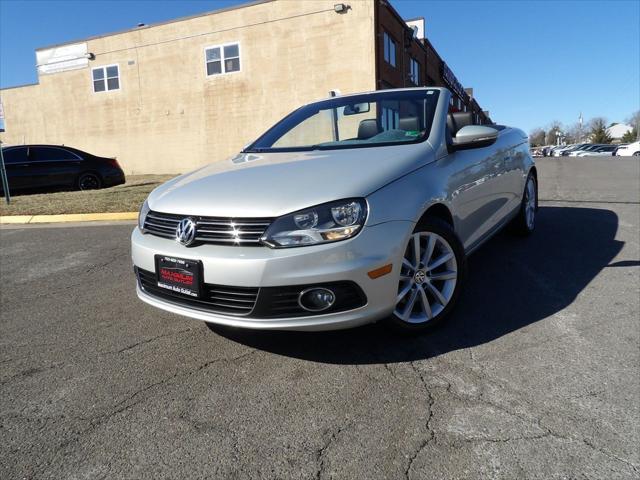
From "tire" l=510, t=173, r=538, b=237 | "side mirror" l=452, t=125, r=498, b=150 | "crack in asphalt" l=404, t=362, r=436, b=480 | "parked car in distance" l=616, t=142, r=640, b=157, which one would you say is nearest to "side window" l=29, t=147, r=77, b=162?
"tire" l=510, t=173, r=538, b=237

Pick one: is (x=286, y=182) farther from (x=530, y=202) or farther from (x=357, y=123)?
(x=530, y=202)

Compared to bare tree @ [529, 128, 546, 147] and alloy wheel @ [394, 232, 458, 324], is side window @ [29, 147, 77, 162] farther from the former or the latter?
bare tree @ [529, 128, 546, 147]

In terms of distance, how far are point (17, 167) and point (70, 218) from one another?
15.6ft

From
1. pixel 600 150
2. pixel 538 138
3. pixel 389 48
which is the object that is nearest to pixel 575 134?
pixel 538 138

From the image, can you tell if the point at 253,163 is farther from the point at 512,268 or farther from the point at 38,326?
the point at 512,268

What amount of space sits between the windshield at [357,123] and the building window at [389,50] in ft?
56.9

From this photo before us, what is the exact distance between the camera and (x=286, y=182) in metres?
2.68

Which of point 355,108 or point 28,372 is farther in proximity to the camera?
point 355,108

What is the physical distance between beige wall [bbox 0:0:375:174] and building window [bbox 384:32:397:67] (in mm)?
2227

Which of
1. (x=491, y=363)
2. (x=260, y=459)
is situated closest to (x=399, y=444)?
(x=260, y=459)

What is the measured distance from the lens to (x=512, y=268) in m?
4.38

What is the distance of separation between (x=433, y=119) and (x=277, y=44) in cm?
1815

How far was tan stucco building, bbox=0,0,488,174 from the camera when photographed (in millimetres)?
19047

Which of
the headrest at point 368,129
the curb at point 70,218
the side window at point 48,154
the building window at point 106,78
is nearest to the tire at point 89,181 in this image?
the side window at point 48,154
